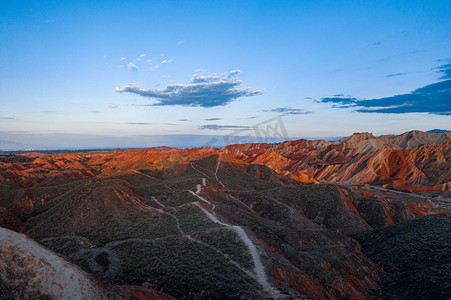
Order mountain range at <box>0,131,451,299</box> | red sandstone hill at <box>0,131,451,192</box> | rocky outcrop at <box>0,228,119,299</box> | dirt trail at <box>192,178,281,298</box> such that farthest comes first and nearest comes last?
red sandstone hill at <box>0,131,451,192</box> < dirt trail at <box>192,178,281,298</box> < mountain range at <box>0,131,451,299</box> < rocky outcrop at <box>0,228,119,299</box>

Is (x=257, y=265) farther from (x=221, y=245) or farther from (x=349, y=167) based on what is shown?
(x=349, y=167)

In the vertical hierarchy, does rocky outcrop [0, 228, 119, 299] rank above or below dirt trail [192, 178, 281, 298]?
above

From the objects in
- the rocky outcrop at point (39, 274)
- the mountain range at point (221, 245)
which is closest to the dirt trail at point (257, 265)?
the mountain range at point (221, 245)

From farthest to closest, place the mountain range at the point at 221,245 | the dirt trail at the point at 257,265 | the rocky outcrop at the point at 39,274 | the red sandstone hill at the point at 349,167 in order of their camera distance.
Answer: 1. the red sandstone hill at the point at 349,167
2. the dirt trail at the point at 257,265
3. the mountain range at the point at 221,245
4. the rocky outcrop at the point at 39,274

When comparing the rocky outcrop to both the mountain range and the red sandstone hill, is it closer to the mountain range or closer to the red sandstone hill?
the mountain range

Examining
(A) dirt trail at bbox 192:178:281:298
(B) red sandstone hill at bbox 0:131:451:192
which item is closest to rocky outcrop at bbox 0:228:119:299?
(A) dirt trail at bbox 192:178:281:298

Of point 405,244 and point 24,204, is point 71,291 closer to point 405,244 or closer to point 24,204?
point 405,244

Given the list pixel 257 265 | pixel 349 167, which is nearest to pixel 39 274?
pixel 257 265

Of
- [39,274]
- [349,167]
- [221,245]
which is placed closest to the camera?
[39,274]

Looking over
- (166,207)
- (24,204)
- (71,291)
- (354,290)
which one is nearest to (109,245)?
(71,291)

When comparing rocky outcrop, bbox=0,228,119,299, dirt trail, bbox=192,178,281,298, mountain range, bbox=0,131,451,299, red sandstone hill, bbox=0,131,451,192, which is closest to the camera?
rocky outcrop, bbox=0,228,119,299

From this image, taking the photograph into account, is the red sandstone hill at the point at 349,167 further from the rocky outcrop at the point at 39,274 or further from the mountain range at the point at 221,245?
the rocky outcrop at the point at 39,274

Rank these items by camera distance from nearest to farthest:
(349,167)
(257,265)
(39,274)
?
(39,274) < (257,265) < (349,167)
